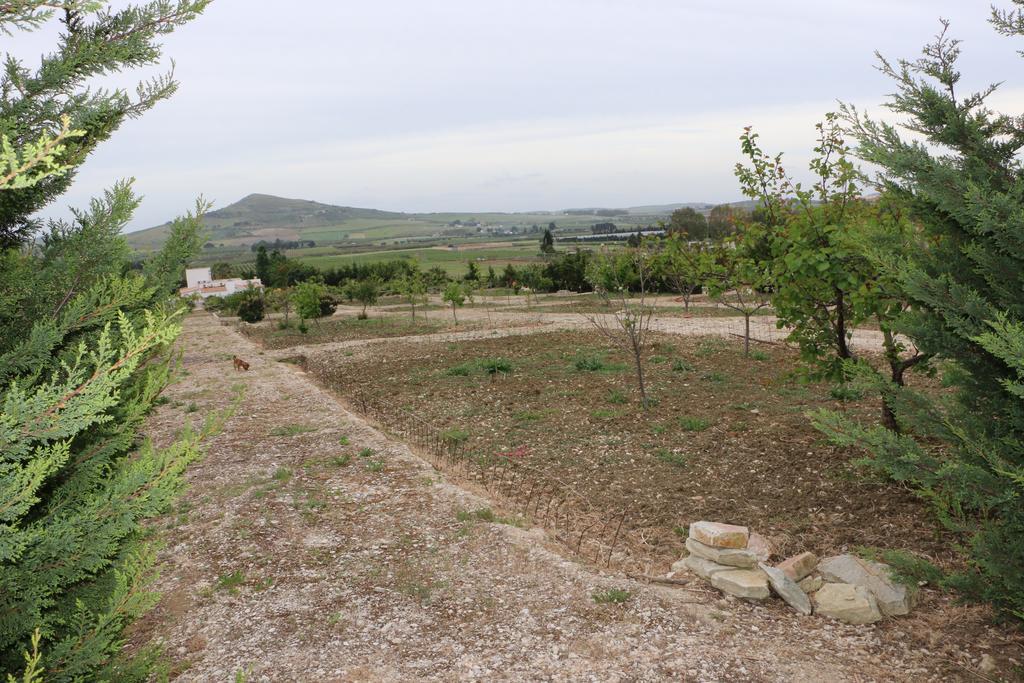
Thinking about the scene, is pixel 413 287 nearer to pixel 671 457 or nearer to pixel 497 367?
pixel 497 367

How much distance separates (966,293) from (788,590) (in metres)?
3.32

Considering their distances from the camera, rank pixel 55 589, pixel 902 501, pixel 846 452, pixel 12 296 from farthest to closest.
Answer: pixel 846 452 → pixel 902 501 → pixel 12 296 → pixel 55 589

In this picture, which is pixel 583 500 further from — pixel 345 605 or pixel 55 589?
pixel 55 589

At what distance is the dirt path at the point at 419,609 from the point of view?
5.48m

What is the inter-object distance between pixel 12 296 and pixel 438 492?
6710mm

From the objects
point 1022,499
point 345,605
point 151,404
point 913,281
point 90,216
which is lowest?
point 345,605

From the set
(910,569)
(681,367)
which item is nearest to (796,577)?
(910,569)

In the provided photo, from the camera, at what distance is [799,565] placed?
6598 mm

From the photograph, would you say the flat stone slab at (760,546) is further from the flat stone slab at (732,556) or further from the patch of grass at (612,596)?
the patch of grass at (612,596)

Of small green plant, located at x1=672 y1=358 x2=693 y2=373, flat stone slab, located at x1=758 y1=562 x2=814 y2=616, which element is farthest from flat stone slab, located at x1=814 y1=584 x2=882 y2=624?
small green plant, located at x1=672 y1=358 x2=693 y2=373

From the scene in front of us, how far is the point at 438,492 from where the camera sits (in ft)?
30.5

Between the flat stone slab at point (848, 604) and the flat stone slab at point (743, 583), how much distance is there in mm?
509

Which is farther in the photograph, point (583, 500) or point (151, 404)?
point (583, 500)

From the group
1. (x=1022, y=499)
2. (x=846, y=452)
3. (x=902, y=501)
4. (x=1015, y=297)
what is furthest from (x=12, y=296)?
(x=846, y=452)
